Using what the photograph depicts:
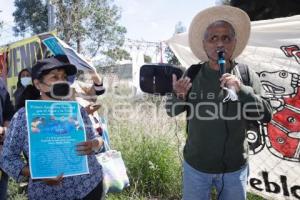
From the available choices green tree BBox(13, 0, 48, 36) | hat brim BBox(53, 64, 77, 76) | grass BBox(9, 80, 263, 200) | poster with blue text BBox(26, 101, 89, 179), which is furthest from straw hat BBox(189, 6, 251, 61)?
green tree BBox(13, 0, 48, 36)

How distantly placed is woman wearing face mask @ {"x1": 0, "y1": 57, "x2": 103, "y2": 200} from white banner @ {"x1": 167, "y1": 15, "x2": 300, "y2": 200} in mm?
2184

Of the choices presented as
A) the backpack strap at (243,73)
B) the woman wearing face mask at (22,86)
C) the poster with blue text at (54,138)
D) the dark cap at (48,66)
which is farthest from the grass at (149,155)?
the poster with blue text at (54,138)

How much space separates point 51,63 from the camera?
238 centimetres

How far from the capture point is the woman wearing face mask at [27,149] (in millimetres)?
2229

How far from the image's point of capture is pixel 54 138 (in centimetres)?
219

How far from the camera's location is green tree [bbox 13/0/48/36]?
2442 cm

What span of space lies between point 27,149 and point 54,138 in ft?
0.66

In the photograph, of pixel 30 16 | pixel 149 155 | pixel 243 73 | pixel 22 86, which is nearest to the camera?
pixel 243 73

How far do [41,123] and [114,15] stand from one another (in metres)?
20.5

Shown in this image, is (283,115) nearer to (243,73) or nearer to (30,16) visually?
(243,73)

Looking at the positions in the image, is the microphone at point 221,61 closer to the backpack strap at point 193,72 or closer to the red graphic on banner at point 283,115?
the backpack strap at point 193,72

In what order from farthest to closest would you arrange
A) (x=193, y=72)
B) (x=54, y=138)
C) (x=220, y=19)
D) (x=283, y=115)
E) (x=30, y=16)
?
(x=30, y=16)
(x=283, y=115)
(x=220, y=19)
(x=193, y=72)
(x=54, y=138)

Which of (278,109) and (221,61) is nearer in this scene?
(221,61)

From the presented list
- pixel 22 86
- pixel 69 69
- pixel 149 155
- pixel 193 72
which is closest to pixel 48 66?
pixel 69 69
